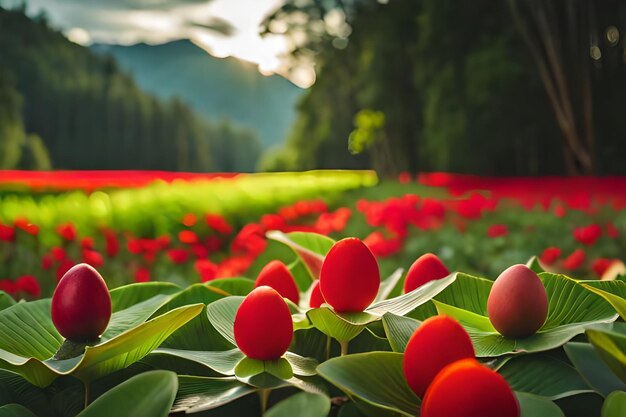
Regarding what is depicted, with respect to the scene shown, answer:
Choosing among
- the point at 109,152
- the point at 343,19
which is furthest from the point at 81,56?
the point at 343,19

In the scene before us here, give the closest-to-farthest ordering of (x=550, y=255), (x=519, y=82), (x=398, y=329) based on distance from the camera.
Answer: (x=398, y=329) → (x=550, y=255) → (x=519, y=82)

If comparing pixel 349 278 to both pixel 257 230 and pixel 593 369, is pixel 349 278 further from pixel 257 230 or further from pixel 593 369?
pixel 257 230

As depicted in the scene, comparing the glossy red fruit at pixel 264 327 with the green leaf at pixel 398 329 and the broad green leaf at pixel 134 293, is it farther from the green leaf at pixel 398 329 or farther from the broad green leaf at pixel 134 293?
the broad green leaf at pixel 134 293

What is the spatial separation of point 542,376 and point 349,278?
12 cm

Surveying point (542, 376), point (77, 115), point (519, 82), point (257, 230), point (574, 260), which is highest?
point (77, 115)

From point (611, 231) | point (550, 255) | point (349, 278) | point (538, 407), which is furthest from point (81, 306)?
point (611, 231)

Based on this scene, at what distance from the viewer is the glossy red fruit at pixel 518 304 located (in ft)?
1.34

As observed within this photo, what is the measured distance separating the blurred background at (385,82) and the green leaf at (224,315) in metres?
7.09

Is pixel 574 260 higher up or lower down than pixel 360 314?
lower down

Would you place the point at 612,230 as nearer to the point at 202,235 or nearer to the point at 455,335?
the point at 202,235

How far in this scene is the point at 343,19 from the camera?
9508 millimetres

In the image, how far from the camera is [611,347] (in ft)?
1.11

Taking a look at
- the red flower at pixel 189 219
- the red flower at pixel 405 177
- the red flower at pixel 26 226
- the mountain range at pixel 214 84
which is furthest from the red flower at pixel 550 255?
the mountain range at pixel 214 84

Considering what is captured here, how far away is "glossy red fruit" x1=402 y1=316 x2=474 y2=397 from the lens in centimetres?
34
